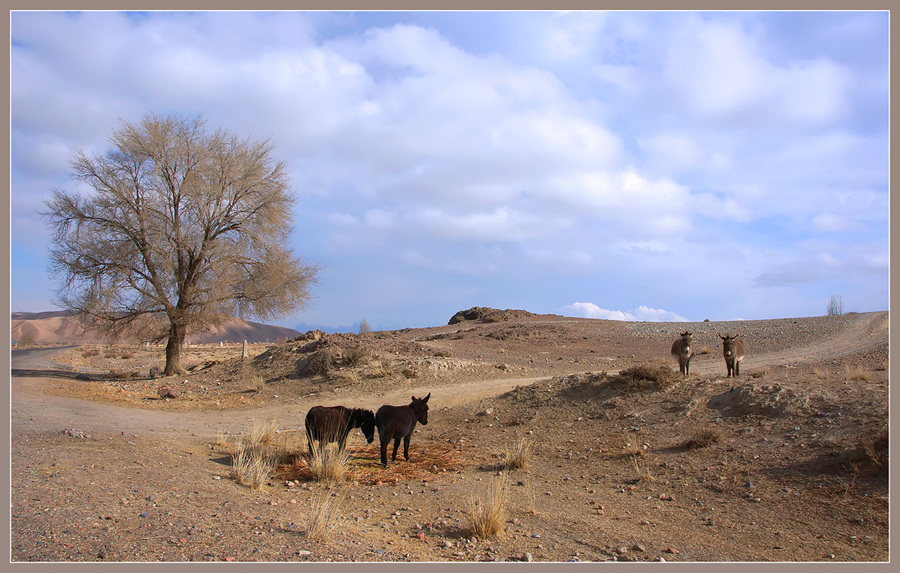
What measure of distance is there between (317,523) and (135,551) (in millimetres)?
1547

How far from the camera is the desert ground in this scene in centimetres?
548

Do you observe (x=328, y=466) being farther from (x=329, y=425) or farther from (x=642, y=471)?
(x=642, y=471)

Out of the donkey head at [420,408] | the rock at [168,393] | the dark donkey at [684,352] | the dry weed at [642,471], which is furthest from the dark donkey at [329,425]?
the rock at [168,393]

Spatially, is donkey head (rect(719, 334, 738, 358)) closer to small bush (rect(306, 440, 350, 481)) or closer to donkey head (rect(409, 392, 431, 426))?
donkey head (rect(409, 392, 431, 426))

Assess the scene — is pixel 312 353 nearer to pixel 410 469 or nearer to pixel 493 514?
pixel 410 469

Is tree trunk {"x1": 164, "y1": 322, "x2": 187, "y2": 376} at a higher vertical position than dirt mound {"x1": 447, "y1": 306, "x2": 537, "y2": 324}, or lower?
lower

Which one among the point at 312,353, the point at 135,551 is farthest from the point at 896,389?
the point at 312,353

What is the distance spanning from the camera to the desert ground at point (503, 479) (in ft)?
18.0

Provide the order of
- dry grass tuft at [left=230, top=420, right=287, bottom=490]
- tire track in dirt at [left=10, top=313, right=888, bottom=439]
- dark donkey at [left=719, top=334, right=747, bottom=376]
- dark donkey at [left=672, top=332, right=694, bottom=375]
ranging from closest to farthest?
dry grass tuft at [left=230, top=420, right=287, bottom=490] → tire track in dirt at [left=10, top=313, right=888, bottom=439] → dark donkey at [left=672, top=332, right=694, bottom=375] → dark donkey at [left=719, top=334, right=747, bottom=376]

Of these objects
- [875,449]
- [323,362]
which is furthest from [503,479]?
[323,362]

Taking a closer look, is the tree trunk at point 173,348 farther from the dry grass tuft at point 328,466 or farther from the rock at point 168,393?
the dry grass tuft at point 328,466

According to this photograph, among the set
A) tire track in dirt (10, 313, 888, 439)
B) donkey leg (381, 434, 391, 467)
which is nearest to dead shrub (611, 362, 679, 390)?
tire track in dirt (10, 313, 888, 439)

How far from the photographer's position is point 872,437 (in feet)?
25.9

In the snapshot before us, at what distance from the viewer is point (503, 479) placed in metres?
8.12
